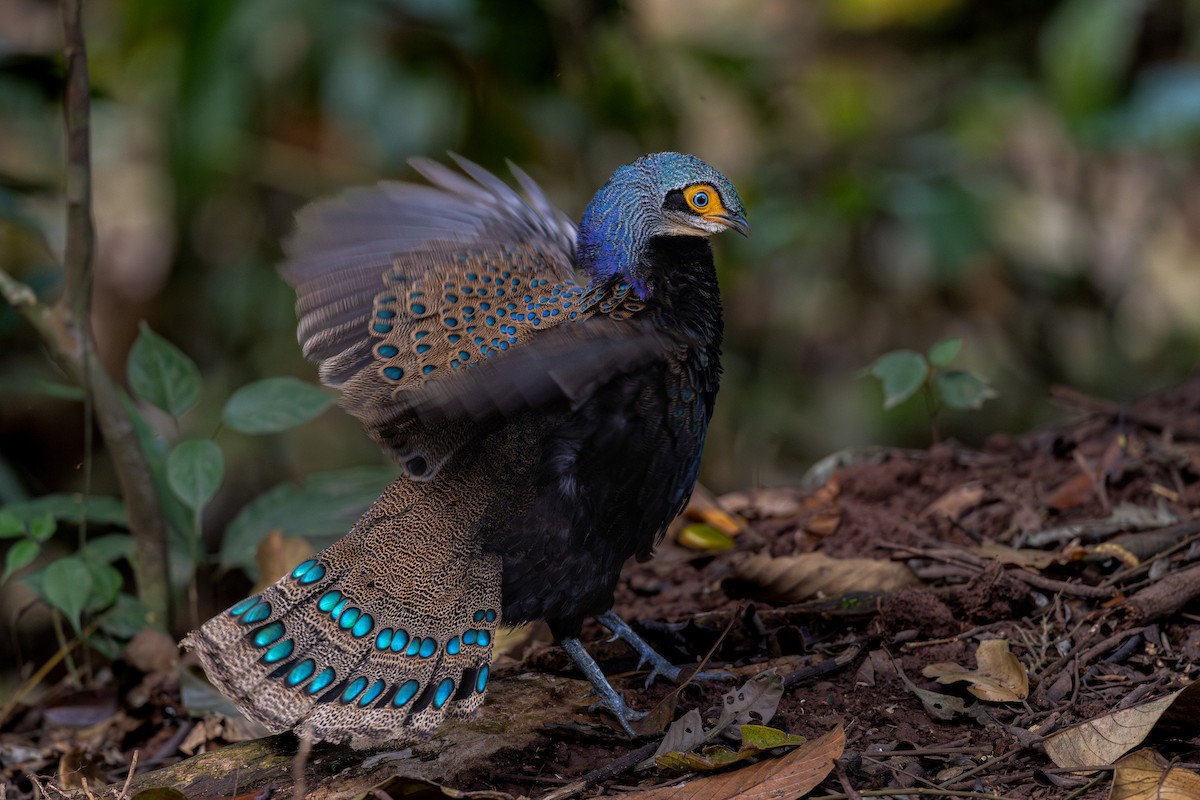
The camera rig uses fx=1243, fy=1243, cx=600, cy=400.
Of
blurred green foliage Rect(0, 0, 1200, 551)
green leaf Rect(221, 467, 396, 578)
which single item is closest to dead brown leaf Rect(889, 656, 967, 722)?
green leaf Rect(221, 467, 396, 578)

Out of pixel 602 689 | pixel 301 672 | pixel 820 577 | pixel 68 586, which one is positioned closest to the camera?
pixel 301 672

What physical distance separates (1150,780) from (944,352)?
2012mm

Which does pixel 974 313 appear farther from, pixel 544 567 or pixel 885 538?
pixel 544 567

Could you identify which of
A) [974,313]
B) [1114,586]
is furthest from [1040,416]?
[1114,586]

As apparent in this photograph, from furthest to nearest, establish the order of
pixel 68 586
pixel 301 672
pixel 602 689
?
pixel 68 586, pixel 602 689, pixel 301 672

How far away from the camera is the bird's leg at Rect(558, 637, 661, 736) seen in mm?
2906

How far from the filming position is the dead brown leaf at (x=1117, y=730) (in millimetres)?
2441

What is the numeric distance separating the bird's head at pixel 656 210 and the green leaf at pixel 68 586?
179 cm

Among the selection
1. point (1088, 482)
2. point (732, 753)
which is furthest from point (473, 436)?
point (1088, 482)

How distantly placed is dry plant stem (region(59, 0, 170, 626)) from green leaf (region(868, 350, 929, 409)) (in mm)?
2430

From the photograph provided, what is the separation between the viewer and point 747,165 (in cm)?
680

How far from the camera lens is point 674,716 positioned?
9.48 feet

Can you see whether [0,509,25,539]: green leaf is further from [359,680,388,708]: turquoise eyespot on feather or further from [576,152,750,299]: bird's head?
[576,152,750,299]: bird's head

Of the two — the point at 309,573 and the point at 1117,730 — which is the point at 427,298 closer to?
the point at 309,573
